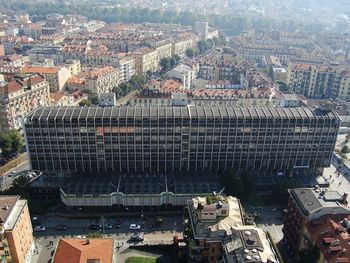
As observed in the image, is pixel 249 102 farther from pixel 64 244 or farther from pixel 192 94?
pixel 64 244

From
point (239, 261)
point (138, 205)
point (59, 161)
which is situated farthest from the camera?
point (59, 161)

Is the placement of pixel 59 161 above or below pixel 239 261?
below

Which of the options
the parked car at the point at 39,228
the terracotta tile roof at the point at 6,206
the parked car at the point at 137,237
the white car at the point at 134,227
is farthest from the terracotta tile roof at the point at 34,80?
the parked car at the point at 137,237

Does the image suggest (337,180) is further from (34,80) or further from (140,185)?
(34,80)

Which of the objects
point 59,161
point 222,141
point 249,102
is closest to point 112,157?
point 59,161

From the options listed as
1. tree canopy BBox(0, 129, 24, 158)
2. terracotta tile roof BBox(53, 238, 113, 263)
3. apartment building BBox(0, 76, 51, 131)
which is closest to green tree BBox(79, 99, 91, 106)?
apartment building BBox(0, 76, 51, 131)

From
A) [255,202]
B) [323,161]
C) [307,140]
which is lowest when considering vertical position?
[255,202]
